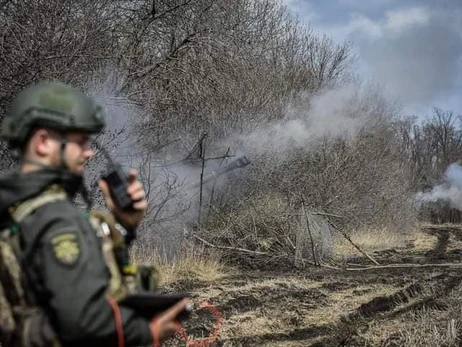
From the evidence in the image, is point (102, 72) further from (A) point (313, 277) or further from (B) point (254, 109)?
(B) point (254, 109)

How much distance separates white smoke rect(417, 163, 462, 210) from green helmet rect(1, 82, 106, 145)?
33.9 m

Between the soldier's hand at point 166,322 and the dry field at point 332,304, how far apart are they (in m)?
4.58

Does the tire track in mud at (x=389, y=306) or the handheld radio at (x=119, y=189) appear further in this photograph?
the tire track in mud at (x=389, y=306)

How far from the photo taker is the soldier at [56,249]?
6.04 feet

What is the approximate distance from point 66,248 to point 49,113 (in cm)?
47

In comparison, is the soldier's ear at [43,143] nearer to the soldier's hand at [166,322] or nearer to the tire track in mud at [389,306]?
the soldier's hand at [166,322]

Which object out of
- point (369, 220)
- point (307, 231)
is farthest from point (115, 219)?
point (369, 220)

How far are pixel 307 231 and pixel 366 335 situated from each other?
6742 mm

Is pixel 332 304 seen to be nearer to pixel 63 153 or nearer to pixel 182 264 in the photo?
pixel 182 264

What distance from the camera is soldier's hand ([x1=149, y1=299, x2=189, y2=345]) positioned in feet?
6.69

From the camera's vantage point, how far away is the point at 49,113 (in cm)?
207

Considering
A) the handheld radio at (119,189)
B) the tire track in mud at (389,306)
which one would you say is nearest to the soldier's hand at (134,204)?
the handheld radio at (119,189)

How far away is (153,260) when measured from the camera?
432 inches

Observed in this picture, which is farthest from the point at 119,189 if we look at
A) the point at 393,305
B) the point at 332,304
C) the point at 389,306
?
the point at 393,305
